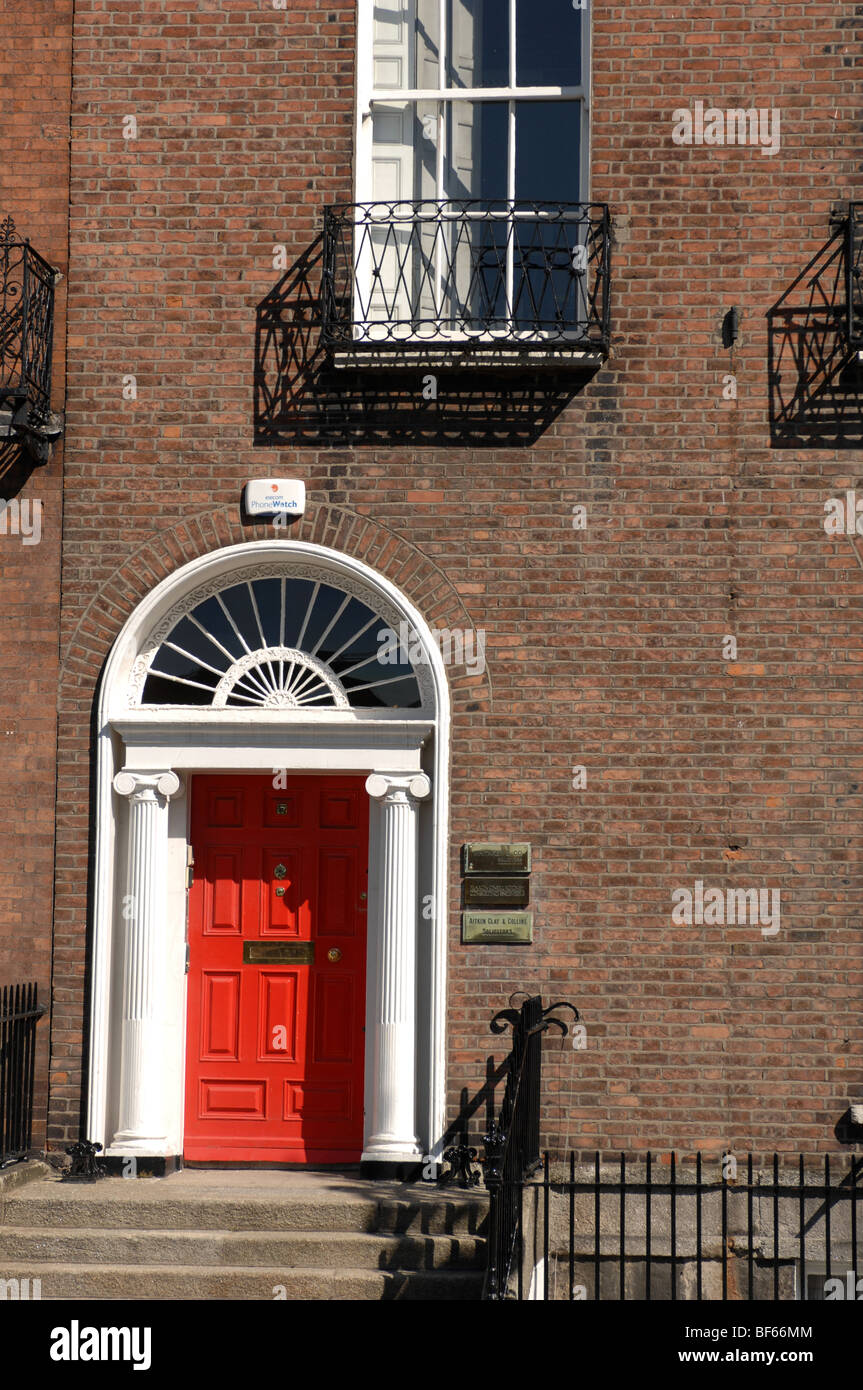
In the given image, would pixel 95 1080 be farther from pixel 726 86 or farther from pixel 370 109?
pixel 726 86

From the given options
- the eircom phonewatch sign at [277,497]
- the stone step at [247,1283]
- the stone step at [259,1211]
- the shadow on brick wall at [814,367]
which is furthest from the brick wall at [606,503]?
the stone step at [247,1283]

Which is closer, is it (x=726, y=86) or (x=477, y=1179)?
(x=477, y=1179)

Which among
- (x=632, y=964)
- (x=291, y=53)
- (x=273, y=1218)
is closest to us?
(x=273, y=1218)

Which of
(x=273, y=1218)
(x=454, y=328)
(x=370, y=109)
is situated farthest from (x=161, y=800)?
(x=370, y=109)

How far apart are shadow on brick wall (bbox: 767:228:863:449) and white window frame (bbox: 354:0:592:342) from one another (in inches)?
54.6

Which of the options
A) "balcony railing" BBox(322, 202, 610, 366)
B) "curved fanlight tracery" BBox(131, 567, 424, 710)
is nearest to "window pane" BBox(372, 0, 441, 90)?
"balcony railing" BBox(322, 202, 610, 366)

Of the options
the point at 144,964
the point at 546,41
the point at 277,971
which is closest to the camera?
the point at 144,964

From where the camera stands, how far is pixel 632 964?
28.7ft

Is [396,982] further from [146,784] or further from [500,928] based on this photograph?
[146,784]

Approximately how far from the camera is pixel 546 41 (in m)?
9.43

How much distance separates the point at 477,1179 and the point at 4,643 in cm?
406

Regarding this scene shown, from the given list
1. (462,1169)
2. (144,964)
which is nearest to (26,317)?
(144,964)

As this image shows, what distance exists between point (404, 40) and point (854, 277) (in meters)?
3.06

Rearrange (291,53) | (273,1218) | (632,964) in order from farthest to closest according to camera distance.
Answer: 1. (291,53)
2. (632,964)
3. (273,1218)
